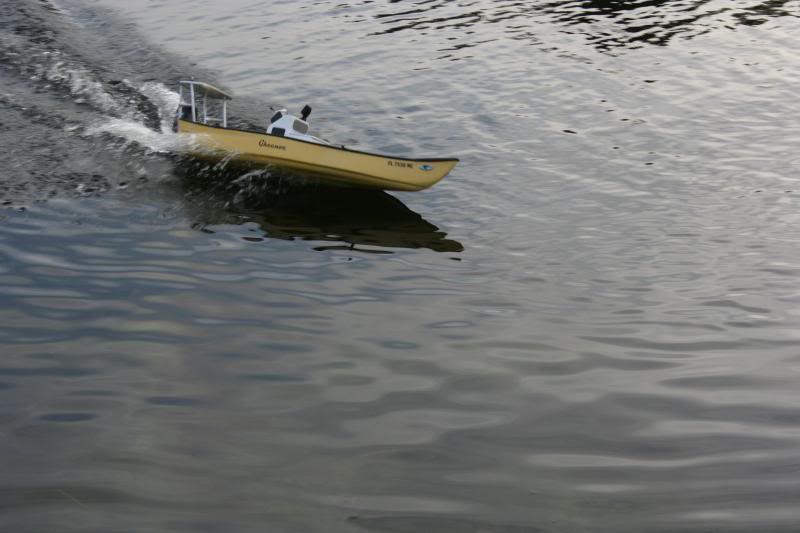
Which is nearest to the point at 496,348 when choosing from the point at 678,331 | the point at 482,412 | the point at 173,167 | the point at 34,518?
the point at 482,412

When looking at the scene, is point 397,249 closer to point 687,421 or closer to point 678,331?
point 678,331

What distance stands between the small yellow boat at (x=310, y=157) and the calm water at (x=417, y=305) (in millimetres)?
601

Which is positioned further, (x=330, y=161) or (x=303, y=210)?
(x=330, y=161)

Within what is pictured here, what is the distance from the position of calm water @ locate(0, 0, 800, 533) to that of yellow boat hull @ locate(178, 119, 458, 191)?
59 centimetres

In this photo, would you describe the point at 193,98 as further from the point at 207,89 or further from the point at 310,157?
the point at 310,157

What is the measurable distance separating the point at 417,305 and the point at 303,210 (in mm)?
6638

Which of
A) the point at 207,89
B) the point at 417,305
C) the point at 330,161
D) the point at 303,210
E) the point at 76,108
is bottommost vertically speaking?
the point at 417,305

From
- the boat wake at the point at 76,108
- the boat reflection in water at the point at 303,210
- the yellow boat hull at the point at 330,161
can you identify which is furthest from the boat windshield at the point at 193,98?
the boat reflection in water at the point at 303,210

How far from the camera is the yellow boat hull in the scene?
1997 cm

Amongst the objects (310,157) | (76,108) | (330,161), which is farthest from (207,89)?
(76,108)

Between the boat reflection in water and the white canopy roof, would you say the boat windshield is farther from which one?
the boat reflection in water

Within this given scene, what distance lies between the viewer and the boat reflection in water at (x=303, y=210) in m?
18.2

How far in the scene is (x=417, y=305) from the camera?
47.4ft

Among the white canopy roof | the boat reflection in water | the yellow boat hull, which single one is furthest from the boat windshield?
the boat reflection in water
